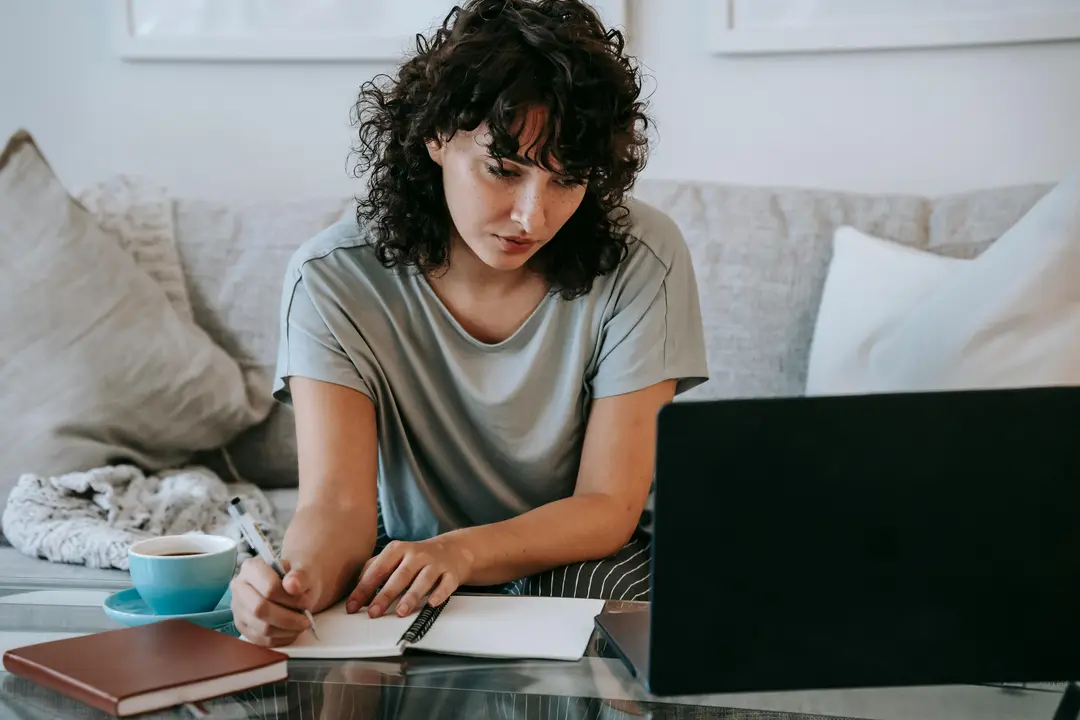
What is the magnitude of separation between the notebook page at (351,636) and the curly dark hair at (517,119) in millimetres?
485

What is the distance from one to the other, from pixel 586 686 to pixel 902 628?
223 mm

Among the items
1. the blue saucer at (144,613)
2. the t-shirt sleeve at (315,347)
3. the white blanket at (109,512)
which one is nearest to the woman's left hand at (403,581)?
the blue saucer at (144,613)

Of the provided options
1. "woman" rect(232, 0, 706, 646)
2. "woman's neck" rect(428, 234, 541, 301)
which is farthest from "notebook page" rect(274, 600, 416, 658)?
"woman's neck" rect(428, 234, 541, 301)

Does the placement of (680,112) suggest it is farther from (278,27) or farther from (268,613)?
(268,613)

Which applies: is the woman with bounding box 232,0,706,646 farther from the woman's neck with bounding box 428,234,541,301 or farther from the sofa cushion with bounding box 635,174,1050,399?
the sofa cushion with bounding box 635,174,1050,399

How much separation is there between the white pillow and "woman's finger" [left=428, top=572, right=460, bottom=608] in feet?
2.96

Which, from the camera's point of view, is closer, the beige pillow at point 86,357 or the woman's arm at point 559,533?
the woman's arm at point 559,533

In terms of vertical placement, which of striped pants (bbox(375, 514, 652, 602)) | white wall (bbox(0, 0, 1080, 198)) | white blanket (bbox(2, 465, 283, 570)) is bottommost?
white blanket (bbox(2, 465, 283, 570))

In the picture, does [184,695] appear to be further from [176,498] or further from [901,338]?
[901,338]

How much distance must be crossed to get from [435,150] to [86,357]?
794 millimetres

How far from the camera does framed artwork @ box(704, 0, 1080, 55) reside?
1933 millimetres

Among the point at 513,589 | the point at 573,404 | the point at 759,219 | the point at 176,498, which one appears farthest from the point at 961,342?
the point at 176,498

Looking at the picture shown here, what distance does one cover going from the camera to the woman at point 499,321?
3.77 feet

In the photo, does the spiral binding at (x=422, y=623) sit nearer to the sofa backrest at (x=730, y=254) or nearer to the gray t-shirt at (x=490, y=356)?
the gray t-shirt at (x=490, y=356)
